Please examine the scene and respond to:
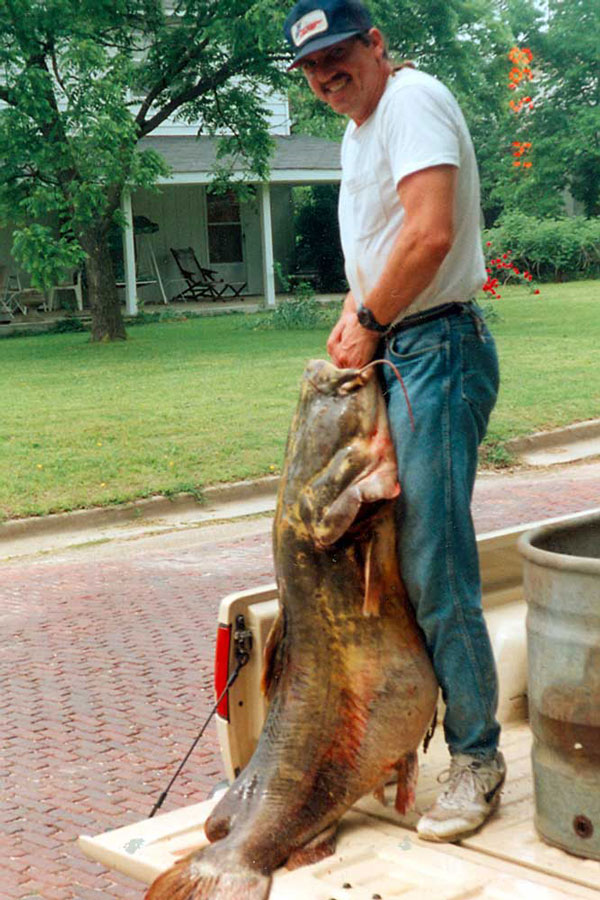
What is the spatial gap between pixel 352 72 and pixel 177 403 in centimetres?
1193

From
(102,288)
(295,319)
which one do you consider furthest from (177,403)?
(295,319)

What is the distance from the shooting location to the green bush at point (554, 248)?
3666 centimetres

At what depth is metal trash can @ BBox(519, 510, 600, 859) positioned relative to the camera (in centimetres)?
272

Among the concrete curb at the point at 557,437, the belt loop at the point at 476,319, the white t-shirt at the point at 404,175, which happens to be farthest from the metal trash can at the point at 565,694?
the concrete curb at the point at 557,437

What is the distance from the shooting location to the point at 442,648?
319 cm

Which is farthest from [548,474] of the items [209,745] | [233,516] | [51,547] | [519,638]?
[519,638]

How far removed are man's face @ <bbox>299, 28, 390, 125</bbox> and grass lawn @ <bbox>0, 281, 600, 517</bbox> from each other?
7.57m

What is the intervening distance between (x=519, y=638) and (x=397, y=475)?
0.89 m

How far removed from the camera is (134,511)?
35.2 ft

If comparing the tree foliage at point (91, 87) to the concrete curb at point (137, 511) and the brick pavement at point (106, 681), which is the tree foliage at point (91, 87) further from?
the brick pavement at point (106, 681)

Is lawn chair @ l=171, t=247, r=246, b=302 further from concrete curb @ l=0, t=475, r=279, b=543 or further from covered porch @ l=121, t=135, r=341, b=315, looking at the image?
concrete curb @ l=0, t=475, r=279, b=543

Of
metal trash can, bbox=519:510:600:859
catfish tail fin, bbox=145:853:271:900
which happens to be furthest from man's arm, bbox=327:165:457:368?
catfish tail fin, bbox=145:853:271:900

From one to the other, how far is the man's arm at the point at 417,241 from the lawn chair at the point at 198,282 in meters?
28.2

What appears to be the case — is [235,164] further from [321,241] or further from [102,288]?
[102,288]
